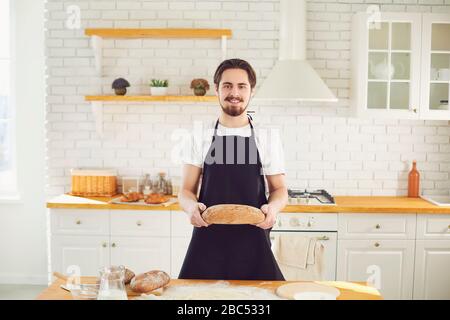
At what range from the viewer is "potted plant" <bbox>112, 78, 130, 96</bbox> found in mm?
4262

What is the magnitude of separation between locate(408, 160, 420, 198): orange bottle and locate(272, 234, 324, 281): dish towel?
187cm

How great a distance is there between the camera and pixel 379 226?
13.0 ft

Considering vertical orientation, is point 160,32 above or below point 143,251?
above

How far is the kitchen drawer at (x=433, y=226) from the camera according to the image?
3977mm

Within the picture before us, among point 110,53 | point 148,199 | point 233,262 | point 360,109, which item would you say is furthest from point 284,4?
point 233,262

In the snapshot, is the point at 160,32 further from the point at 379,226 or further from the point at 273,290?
the point at 273,290

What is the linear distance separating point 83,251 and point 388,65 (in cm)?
275

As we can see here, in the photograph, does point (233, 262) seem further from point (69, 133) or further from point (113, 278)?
point (69, 133)

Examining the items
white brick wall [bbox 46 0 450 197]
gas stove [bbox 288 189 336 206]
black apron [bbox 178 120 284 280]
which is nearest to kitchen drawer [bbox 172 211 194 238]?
white brick wall [bbox 46 0 450 197]

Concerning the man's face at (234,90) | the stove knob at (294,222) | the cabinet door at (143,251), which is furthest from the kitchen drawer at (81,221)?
the man's face at (234,90)

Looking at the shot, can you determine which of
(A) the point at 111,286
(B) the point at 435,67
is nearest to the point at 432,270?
(B) the point at 435,67

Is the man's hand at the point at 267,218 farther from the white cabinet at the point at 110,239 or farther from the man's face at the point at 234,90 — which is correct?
the white cabinet at the point at 110,239

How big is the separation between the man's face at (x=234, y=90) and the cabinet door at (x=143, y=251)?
1774 millimetres

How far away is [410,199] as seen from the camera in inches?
174
